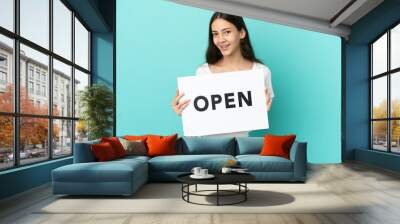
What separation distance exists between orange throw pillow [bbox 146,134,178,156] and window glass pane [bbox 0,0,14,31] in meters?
2.80

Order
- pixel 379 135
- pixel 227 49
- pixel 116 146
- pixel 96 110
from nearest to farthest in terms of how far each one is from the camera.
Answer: pixel 116 146 → pixel 96 110 → pixel 227 49 → pixel 379 135

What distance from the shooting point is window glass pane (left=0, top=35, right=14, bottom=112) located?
15.3 feet

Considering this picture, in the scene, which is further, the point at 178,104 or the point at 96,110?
the point at 178,104

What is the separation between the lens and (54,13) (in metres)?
6.37

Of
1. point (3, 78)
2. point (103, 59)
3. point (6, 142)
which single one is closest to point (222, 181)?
point (6, 142)

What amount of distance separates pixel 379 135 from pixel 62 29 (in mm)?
6854

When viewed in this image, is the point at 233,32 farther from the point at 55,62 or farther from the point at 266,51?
the point at 55,62

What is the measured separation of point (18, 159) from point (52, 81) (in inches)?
61.3

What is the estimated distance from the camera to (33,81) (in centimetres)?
554

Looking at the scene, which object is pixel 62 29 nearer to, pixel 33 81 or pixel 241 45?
pixel 33 81

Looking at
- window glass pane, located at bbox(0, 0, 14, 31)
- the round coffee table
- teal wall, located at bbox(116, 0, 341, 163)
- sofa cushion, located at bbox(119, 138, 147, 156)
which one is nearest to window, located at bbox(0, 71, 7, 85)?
window glass pane, located at bbox(0, 0, 14, 31)

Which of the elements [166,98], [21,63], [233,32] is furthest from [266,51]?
[21,63]

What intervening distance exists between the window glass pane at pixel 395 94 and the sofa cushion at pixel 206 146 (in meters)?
3.48

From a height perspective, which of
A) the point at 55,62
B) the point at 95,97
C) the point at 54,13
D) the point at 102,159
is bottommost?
the point at 102,159
